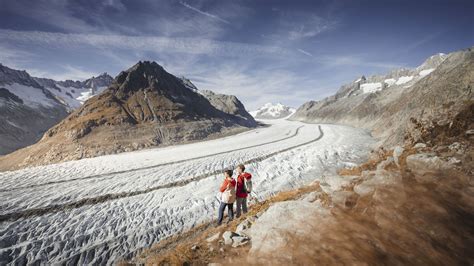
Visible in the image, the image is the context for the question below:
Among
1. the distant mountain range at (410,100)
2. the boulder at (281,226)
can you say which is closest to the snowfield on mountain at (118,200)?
the boulder at (281,226)

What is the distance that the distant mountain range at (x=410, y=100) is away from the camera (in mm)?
16634

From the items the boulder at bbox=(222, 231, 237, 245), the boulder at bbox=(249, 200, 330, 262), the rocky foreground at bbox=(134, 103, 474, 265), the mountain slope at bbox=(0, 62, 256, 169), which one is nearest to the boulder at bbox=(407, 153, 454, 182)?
the rocky foreground at bbox=(134, 103, 474, 265)

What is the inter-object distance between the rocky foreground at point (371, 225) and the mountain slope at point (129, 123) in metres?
38.5

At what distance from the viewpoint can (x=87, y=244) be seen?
10.4m

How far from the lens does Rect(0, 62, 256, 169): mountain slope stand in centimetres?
4047

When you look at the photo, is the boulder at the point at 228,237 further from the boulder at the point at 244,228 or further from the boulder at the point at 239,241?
the boulder at the point at 244,228

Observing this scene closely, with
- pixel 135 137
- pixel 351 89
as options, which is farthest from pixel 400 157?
pixel 351 89

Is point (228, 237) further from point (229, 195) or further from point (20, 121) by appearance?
point (20, 121)

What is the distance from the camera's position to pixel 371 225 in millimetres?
6207

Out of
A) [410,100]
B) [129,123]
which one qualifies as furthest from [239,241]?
[129,123]

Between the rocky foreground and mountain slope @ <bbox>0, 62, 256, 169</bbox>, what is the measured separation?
3855cm

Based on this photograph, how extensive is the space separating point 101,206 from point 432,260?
51.1 feet

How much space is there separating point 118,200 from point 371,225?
1455cm

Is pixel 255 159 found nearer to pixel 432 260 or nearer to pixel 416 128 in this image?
pixel 416 128
